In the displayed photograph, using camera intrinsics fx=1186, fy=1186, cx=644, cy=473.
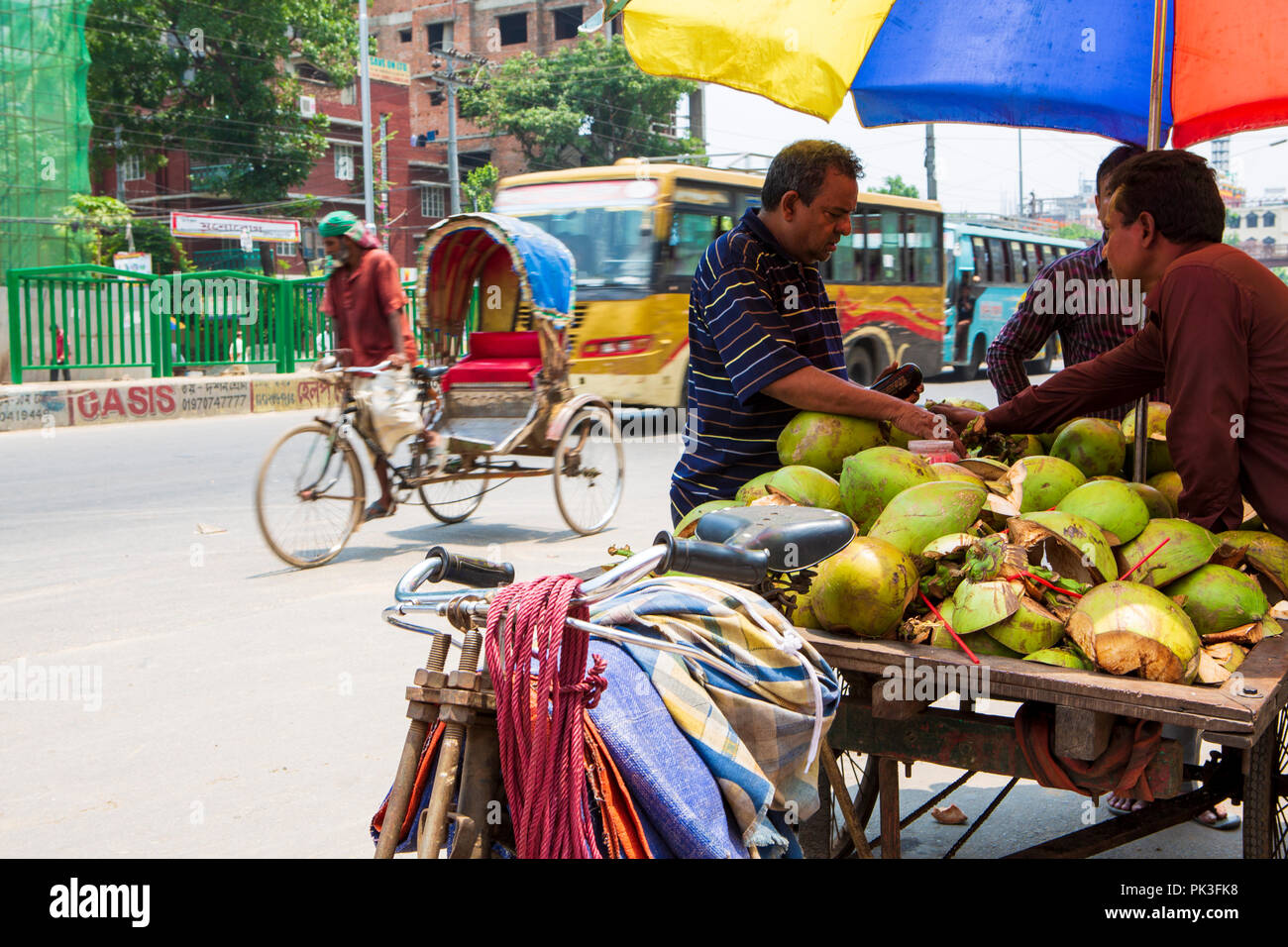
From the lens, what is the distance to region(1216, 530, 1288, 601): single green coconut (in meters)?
2.40

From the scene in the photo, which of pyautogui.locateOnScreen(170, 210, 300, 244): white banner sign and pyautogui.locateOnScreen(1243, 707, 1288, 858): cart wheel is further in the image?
pyautogui.locateOnScreen(170, 210, 300, 244): white banner sign

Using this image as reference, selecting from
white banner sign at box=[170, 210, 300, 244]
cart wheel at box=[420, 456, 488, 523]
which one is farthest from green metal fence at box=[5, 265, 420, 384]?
white banner sign at box=[170, 210, 300, 244]

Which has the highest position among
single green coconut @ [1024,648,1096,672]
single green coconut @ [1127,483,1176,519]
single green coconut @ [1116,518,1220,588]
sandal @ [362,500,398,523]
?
single green coconut @ [1127,483,1176,519]

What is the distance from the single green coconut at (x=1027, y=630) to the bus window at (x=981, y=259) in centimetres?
2243

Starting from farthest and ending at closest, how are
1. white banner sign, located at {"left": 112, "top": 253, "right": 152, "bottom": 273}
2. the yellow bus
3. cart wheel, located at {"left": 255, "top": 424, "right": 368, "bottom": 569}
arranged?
white banner sign, located at {"left": 112, "top": 253, "right": 152, "bottom": 273}, the yellow bus, cart wheel, located at {"left": 255, "top": 424, "right": 368, "bottom": 569}

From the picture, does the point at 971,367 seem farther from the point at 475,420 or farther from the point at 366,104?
the point at 475,420

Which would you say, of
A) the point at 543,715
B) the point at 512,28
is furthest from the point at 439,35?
the point at 543,715

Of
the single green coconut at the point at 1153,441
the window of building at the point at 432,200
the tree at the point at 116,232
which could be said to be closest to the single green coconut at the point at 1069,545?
the single green coconut at the point at 1153,441

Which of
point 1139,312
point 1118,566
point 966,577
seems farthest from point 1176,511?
point 1139,312

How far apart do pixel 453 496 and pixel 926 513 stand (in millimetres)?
6751

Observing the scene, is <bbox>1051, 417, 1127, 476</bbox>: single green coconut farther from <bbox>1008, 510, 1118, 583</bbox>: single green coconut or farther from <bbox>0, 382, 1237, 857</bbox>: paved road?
<bbox>0, 382, 1237, 857</bbox>: paved road

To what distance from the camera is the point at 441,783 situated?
1549mm

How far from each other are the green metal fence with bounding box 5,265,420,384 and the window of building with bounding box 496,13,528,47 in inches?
1450
